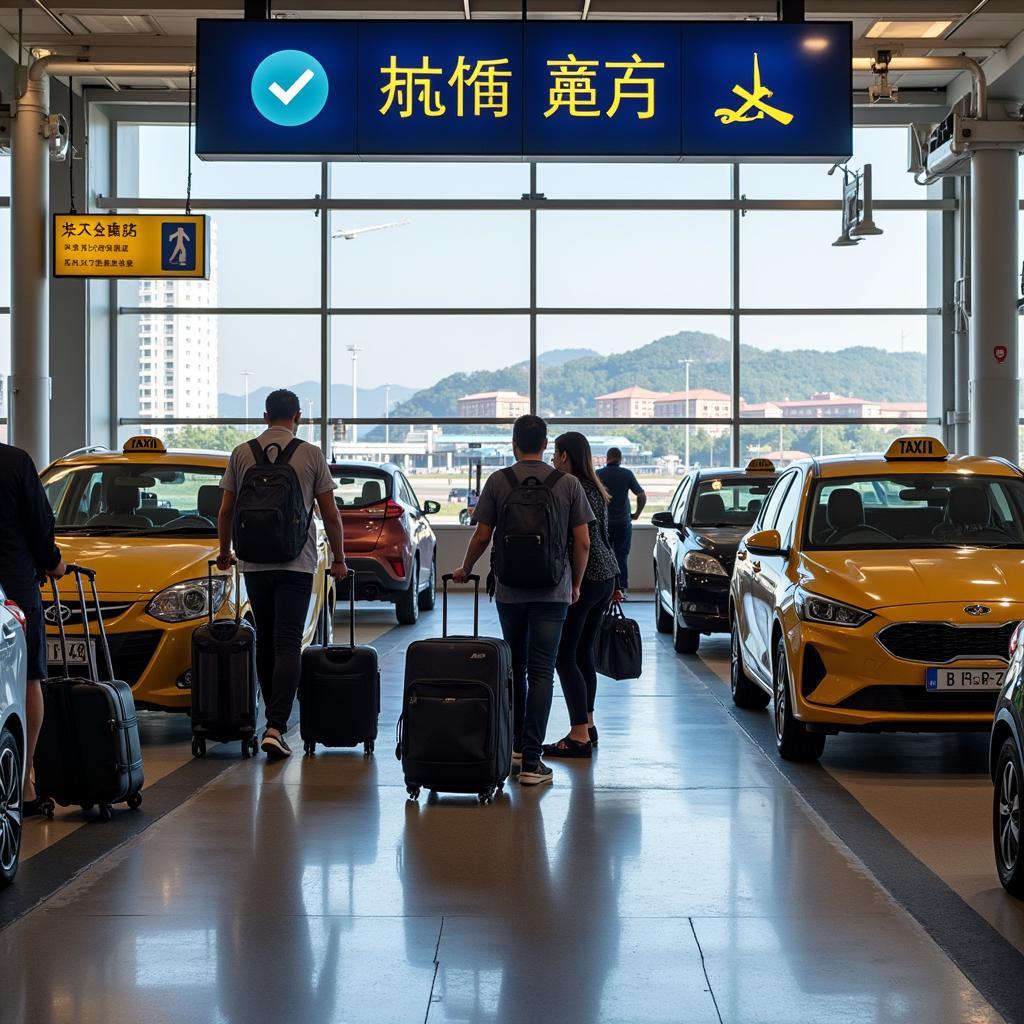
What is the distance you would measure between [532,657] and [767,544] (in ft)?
6.16

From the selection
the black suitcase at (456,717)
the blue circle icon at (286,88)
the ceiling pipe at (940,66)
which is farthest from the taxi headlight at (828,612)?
the ceiling pipe at (940,66)

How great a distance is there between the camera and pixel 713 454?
75.8 feet

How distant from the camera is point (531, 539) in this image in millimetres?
7277

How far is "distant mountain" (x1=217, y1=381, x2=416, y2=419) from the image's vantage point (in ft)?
75.2

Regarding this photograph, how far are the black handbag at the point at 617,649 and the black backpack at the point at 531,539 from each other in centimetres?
105

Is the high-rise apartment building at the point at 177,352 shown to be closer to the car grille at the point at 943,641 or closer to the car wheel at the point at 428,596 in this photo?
the car wheel at the point at 428,596

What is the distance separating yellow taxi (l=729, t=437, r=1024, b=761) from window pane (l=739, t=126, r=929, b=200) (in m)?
13.5

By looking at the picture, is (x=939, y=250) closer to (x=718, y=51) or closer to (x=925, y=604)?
(x=718, y=51)

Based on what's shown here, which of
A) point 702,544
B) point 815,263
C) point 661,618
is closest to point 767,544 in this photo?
point 702,544

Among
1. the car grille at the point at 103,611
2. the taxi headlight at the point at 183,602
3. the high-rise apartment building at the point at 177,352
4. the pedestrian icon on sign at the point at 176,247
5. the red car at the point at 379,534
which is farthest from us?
the high-rise apartment building at the point at 177,352

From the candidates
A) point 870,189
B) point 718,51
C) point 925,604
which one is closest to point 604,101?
point 718,51

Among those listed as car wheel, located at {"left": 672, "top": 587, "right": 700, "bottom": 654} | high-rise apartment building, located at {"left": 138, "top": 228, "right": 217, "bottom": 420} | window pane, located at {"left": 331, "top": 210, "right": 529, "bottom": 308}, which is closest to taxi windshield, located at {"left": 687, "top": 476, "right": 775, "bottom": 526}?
car wheel, located at {"left": 672, "top": 587, "right": 700, "bottom": 654}

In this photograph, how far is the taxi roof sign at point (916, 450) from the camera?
923 centimetres

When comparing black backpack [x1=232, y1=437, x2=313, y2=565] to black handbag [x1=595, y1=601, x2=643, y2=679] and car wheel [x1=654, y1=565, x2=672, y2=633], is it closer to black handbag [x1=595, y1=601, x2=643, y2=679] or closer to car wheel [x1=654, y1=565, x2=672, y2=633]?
black handbag [x1=595, y1=601, x2=643, y2=679]
